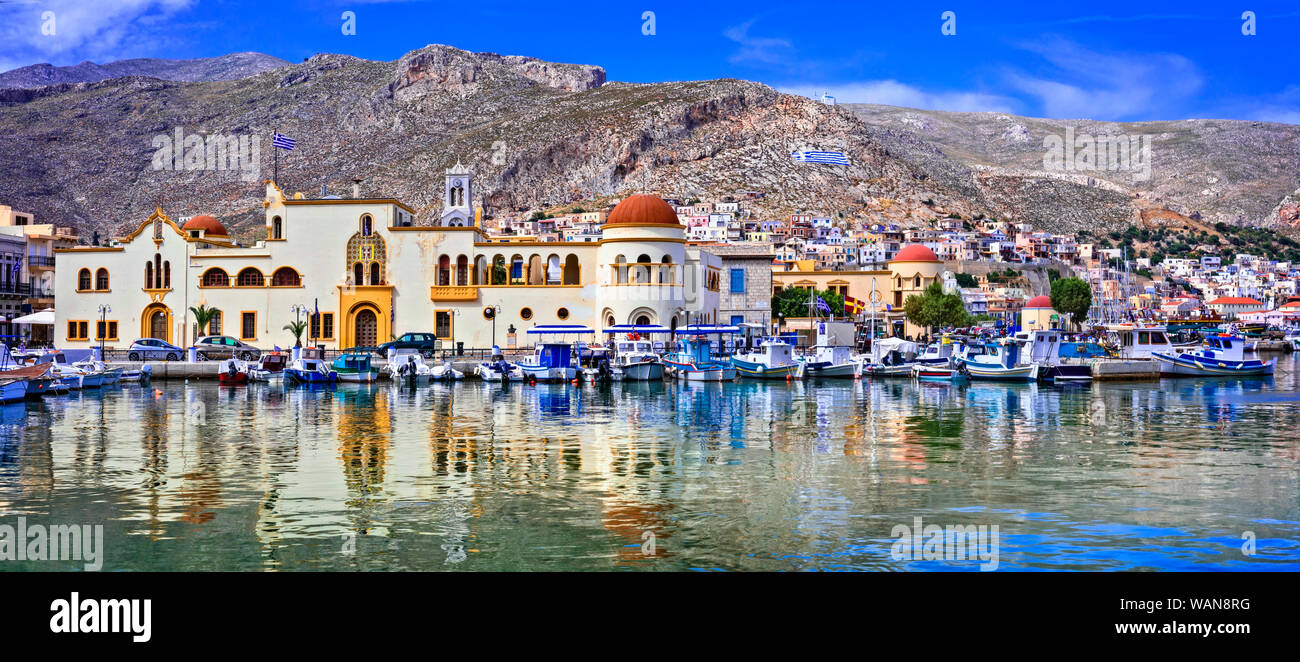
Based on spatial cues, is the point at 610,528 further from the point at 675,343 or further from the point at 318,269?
the point at 318,269

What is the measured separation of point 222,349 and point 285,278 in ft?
17.9

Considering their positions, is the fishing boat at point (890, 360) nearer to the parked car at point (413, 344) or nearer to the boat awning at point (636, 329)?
the boat awning at point (636, 329)

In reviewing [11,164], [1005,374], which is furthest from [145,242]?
[11,164]

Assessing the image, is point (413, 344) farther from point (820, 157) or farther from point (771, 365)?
point (820, 157)

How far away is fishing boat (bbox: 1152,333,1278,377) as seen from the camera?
56.8 m

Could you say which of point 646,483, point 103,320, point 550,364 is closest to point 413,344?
point 550,364

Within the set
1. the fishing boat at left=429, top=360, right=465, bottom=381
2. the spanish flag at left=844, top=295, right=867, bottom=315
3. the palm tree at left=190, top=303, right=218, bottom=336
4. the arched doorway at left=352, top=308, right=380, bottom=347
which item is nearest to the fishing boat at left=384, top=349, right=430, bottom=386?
the fishing boat at left=429, top=360, right=465, bottom=381

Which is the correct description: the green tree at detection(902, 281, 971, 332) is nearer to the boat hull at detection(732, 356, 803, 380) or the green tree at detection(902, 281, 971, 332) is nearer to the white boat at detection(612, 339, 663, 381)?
the boat hull at detection(732, 356, 803, 380)

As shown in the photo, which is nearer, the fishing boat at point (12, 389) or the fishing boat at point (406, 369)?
the fishing boat at point (12, 389)

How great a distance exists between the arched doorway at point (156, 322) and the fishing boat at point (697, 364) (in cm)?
2753

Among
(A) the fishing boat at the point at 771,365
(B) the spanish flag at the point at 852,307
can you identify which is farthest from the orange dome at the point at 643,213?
(B) the spanish flag at the point at 852,307

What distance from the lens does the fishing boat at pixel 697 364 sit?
52750 mm

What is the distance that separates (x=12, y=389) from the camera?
3875 centimetres

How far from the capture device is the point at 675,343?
192ft
